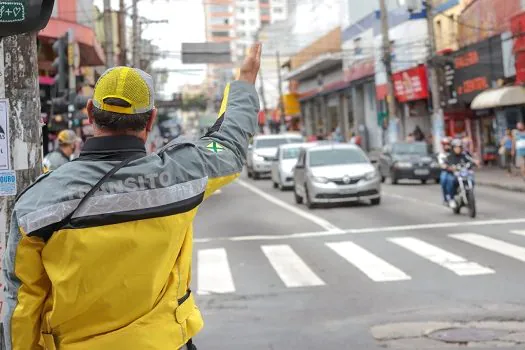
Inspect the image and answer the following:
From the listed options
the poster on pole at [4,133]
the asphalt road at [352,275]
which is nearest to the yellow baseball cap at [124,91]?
the poster on pole at [4,133]

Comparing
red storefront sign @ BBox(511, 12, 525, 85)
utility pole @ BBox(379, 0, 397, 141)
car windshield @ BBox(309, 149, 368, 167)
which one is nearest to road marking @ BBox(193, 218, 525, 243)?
car windshield @ BBox(309, 149, 368, 167)

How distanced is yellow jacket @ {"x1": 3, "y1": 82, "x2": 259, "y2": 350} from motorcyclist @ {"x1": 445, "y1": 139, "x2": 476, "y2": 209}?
1550cm

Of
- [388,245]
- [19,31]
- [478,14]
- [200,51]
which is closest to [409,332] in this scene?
[19,31]

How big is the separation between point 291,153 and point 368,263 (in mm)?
18694

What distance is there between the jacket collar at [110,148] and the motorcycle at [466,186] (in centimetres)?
1523

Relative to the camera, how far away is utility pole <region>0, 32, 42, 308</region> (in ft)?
15.1

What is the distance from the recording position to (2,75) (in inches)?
183

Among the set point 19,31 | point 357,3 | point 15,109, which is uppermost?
point 357,3

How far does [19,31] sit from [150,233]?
4.95 feet

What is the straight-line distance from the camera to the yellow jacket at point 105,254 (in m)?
2.66

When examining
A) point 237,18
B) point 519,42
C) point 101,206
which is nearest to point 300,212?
point 519,42

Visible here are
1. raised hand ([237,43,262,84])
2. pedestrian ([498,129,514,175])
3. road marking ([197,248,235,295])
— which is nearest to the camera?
raised hand ([237,43,262,84])

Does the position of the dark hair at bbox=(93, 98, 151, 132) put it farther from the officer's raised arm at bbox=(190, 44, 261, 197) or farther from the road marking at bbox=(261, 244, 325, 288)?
the road marking at bbox=(261, 244, 325, 288)

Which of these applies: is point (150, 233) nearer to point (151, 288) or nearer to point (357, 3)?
point (151, 288)
